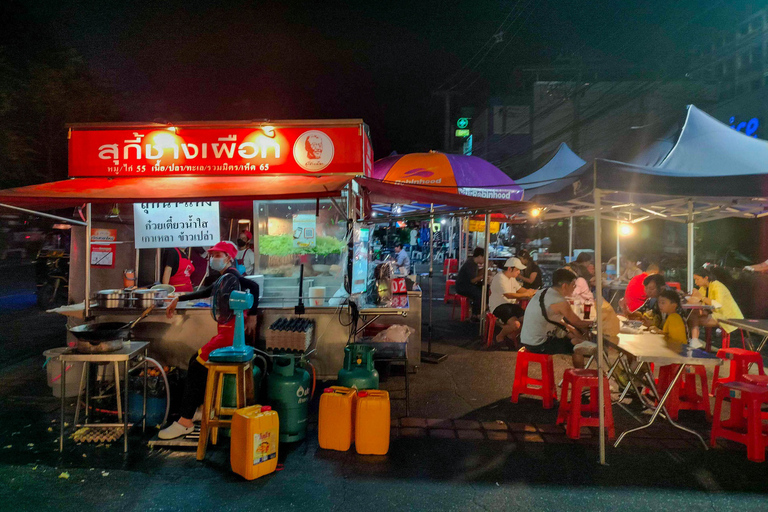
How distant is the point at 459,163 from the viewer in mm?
9859

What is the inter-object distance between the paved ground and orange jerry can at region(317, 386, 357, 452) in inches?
4.5

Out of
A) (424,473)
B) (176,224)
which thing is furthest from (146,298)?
(424,473)

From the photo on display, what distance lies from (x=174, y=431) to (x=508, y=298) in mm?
5952

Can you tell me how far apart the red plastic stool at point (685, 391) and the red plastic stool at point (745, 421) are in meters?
0.42

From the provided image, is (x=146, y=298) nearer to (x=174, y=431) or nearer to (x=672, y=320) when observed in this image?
(x=174, y=431)

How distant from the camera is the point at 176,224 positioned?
20.7ft

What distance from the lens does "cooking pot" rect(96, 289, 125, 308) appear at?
5.95 m

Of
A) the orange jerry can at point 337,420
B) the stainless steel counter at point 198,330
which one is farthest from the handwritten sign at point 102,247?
the orange jerry can at point 337,420

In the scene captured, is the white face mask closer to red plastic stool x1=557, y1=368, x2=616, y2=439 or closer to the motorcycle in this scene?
red plastic stool x1=557, y1=368, x2=616, y2=439

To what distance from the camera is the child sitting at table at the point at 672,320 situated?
5.24 m

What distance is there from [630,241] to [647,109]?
26.7 ft

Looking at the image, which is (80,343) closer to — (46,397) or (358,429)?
(46,397)

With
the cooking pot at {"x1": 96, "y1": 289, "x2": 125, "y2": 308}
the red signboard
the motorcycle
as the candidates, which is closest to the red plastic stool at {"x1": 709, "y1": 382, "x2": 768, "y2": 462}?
the red signboard

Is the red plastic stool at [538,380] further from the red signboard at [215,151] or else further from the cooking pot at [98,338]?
the cooking pot at [98,338]
